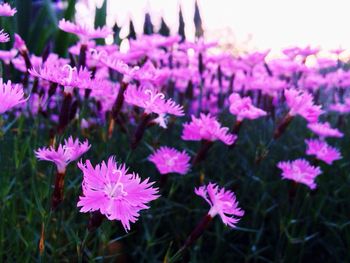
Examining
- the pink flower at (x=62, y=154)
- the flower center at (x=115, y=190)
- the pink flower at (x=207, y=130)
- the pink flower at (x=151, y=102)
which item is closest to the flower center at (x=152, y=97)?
the pink flower at (x=151, y=102)

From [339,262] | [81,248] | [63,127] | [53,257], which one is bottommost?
[339,262]

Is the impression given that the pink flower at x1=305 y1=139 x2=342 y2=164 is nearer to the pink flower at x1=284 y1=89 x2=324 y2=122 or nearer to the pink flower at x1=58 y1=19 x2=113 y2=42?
the pink flower at x1=284 y1=89 x2=324 y2=122

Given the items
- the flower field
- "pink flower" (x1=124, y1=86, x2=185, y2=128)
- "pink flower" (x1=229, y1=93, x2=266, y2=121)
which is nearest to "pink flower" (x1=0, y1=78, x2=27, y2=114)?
the flower field

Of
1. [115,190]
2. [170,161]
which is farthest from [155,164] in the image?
[115,190]

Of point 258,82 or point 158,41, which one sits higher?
point 158,41

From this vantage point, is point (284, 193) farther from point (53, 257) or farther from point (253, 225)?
point (53, 257)

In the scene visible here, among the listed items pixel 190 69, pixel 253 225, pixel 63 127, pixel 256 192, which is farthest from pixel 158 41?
pixel 63 127

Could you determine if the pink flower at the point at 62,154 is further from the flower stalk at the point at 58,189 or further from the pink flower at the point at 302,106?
the pink flower at the point at 302,106
